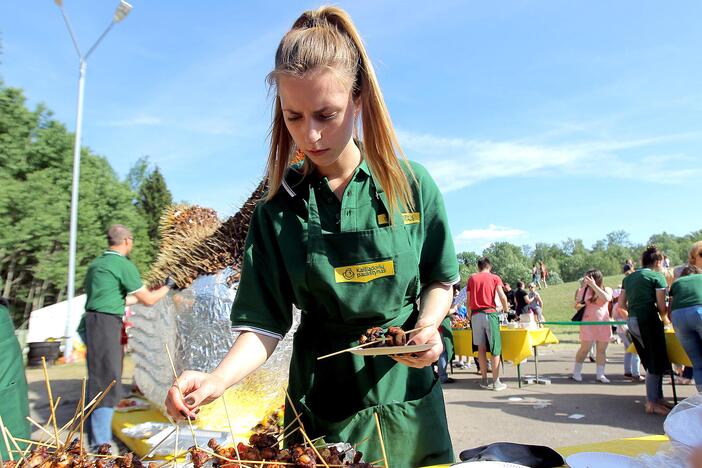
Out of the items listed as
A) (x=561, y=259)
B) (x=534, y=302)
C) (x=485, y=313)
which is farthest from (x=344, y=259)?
(x=561, y=259)

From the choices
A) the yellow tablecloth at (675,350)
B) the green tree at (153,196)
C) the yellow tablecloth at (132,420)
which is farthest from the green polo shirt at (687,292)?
the green tree at (153,196)

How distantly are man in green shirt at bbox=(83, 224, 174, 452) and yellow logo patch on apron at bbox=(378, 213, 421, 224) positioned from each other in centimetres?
357

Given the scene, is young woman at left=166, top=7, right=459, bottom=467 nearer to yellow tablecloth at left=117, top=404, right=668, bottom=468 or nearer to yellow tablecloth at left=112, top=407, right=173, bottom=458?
yellow tablecloth at left=117, top=404, right=668, bottom=468

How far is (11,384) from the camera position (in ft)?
7.64

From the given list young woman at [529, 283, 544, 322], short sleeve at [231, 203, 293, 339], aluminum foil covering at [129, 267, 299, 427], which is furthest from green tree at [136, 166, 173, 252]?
short sleeve at [231, 203, 293, 339]

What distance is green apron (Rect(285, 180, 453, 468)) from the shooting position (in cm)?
144

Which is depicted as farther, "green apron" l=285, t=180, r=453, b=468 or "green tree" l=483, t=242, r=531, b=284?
"green tree" l=483, t=242, r=531, b=284

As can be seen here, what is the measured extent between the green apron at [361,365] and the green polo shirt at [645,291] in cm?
580

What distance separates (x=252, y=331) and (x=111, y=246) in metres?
4.53

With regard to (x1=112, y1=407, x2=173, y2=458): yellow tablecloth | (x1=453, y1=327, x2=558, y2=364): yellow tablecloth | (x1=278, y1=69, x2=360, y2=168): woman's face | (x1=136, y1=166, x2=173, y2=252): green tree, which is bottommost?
(x1=112, y1=407, x2=173, y2=458): yellow tablecloth

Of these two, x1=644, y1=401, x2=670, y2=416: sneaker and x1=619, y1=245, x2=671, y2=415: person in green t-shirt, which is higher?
x1=619, y1=245, x2=671, y2=415: person in green t-shirt

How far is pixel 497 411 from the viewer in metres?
6.67

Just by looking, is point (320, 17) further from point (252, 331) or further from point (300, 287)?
point (252, 331)

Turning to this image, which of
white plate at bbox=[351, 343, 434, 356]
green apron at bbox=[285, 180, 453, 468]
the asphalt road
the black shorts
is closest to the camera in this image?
white plate at bbox=[351, 343, 434, 356]
